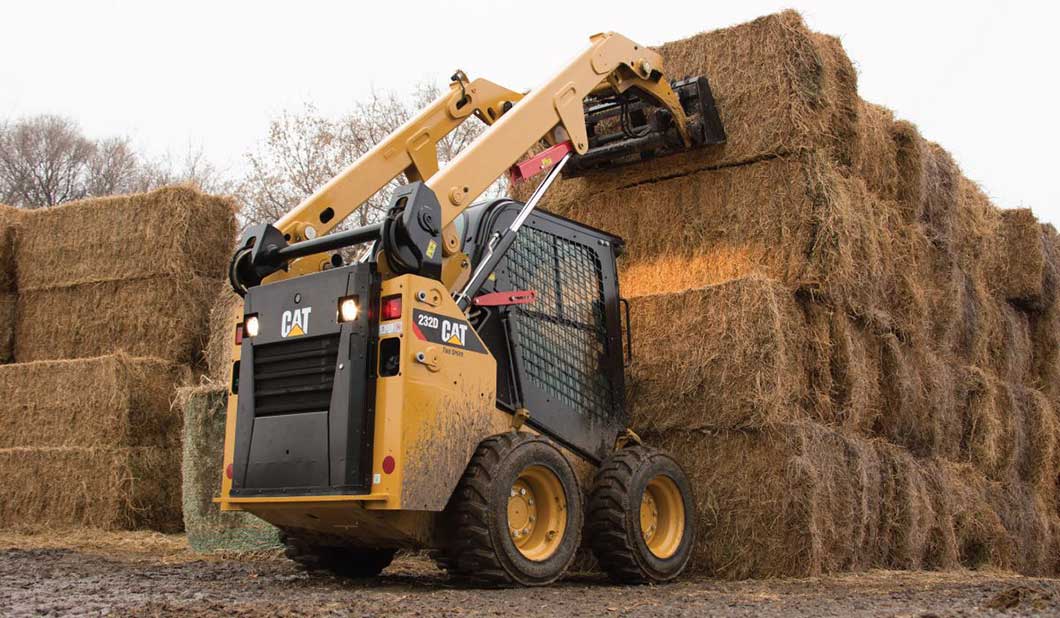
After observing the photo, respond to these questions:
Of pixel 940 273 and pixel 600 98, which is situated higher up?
pixel 600 98

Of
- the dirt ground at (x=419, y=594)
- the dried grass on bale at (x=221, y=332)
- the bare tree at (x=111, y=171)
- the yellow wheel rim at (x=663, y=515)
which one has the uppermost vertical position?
Result: the bare tree at (x=111, y=171)

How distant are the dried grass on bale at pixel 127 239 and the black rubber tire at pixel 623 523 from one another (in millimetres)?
6492

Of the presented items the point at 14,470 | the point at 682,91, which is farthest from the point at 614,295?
the point at 14,470

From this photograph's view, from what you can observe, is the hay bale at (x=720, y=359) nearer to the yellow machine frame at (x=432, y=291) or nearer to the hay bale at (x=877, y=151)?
the yellow machine frame at (x=432, y=291)

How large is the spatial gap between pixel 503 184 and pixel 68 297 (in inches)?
431

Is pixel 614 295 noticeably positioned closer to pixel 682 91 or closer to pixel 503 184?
pixel 682 91

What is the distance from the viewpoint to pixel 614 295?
8.61 m

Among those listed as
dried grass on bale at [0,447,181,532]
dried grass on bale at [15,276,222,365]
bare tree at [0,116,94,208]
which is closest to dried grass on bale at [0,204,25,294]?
dried grass on bale at [15,276,222,365]

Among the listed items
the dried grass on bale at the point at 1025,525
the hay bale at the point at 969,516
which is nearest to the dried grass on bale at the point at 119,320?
the hay bale at the point at 969,516

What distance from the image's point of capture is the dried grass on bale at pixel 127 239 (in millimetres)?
12438

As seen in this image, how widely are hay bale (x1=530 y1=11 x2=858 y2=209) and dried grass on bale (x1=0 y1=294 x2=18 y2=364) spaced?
7687 mm

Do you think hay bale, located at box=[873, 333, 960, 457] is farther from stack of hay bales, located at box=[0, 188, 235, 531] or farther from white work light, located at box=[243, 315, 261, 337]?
stack of hay bales, located at box=[0, 188, 235, 531]

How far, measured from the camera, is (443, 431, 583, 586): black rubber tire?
21.3 feet

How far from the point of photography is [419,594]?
250 inches
